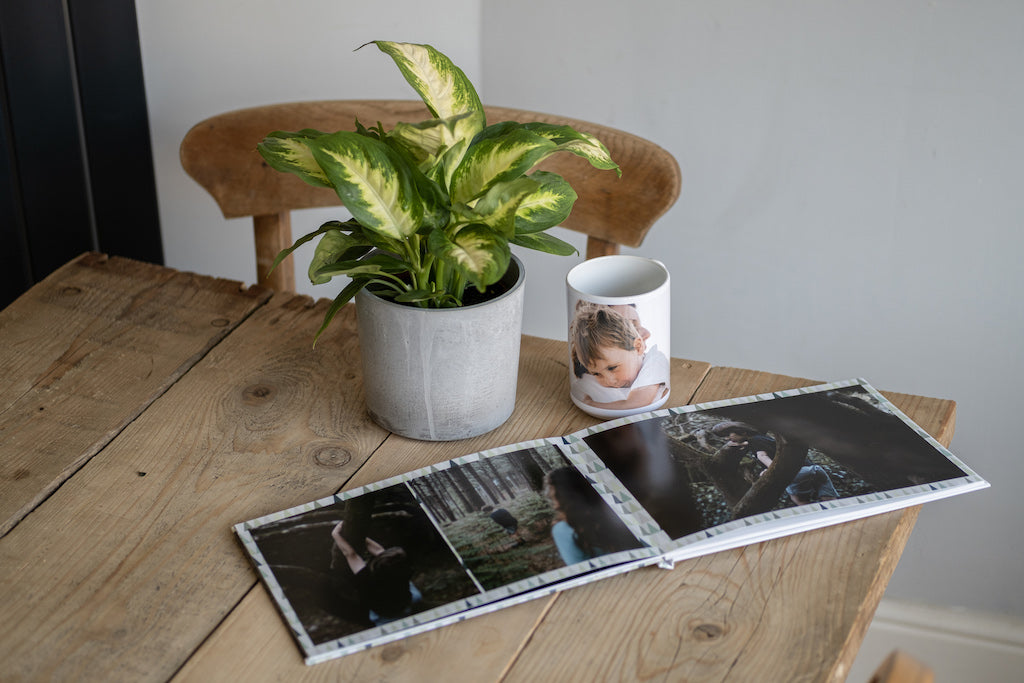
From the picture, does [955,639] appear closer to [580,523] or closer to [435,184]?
[580,523]

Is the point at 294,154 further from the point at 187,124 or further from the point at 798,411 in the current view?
the point at 187,124

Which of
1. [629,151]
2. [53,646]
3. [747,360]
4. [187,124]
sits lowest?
[747,360]

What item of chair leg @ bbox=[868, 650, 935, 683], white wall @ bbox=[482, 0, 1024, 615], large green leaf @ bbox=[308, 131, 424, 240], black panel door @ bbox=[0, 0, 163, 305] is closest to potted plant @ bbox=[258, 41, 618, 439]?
large green leaf @ bbox=[308, 131, 424, 240]

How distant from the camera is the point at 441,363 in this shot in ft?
2.72

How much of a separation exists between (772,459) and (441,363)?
29 centimetres

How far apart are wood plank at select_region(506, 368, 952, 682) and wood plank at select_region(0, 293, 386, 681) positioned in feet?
0.78

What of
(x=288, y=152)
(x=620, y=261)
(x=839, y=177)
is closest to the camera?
(x=288, y=152)

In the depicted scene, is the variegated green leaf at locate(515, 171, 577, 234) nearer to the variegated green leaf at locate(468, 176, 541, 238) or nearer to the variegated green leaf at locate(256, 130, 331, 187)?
the variegated green leaf at locate(468, 176, 541, 238)

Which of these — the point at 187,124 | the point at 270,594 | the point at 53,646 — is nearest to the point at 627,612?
the point at 270,594

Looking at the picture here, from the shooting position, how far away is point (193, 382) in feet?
3.14

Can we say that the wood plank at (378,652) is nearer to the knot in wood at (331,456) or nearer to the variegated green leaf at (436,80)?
the knot in wood at (331,456)

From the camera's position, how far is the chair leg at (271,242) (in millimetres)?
1263

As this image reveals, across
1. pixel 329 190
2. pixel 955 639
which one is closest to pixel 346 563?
pixel 329 190

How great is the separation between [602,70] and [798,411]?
2.08 feet
